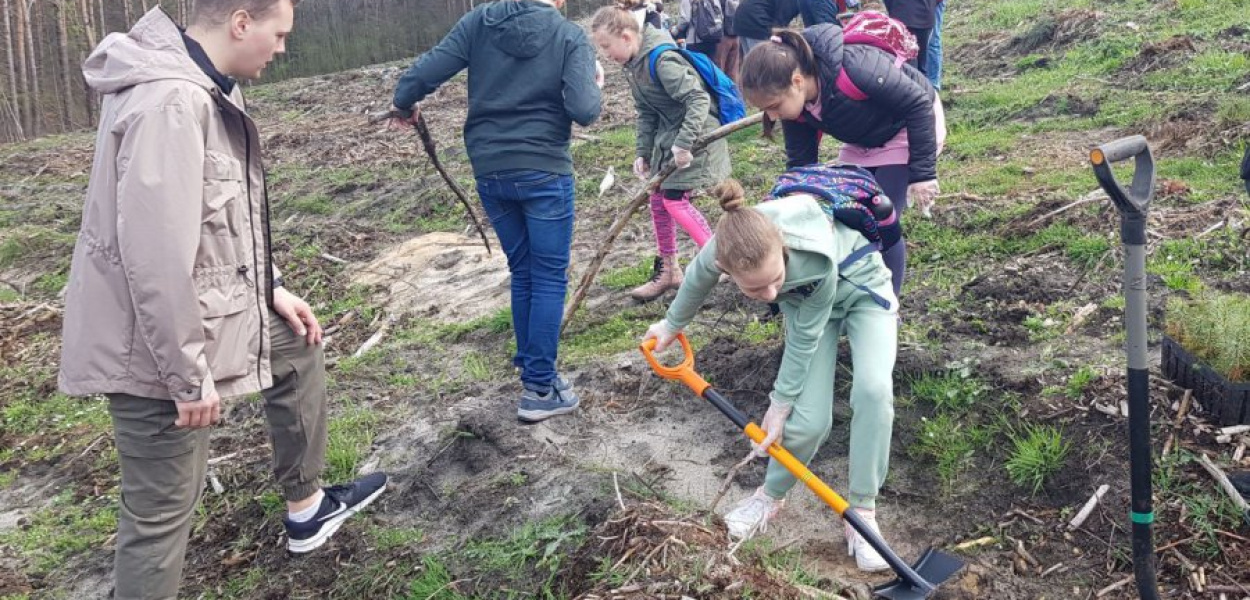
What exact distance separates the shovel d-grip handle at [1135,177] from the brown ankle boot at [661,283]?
3.49m

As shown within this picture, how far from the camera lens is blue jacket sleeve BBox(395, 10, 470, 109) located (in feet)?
13.6

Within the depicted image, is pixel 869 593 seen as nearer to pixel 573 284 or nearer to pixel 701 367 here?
pixel 701 367

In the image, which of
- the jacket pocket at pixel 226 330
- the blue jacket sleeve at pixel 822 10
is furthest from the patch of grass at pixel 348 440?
the blue jacket sleeve at pixel 822 10

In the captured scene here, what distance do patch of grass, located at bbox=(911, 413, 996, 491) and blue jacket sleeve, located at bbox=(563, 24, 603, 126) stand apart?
1.90 m

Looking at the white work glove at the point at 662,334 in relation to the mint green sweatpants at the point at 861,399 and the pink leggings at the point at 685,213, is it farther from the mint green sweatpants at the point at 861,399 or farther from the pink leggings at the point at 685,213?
the pink leggings at the point at 685,213

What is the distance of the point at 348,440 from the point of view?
15.3 ft

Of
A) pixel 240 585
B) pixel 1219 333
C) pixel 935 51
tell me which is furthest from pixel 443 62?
pixel 935 51

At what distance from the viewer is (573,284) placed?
6.56 m

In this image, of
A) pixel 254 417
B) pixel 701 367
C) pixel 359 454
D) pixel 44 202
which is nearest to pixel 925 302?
pixel 701 367

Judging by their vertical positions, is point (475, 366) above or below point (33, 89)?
above

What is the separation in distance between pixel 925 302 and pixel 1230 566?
7.18 feet

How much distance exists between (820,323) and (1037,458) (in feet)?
3.55

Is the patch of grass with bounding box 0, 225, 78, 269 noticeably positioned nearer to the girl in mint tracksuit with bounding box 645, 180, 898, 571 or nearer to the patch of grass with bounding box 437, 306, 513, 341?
the patch of grass with bounding box 437, 306, 513, 341

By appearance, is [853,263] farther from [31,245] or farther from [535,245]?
[31,245]
